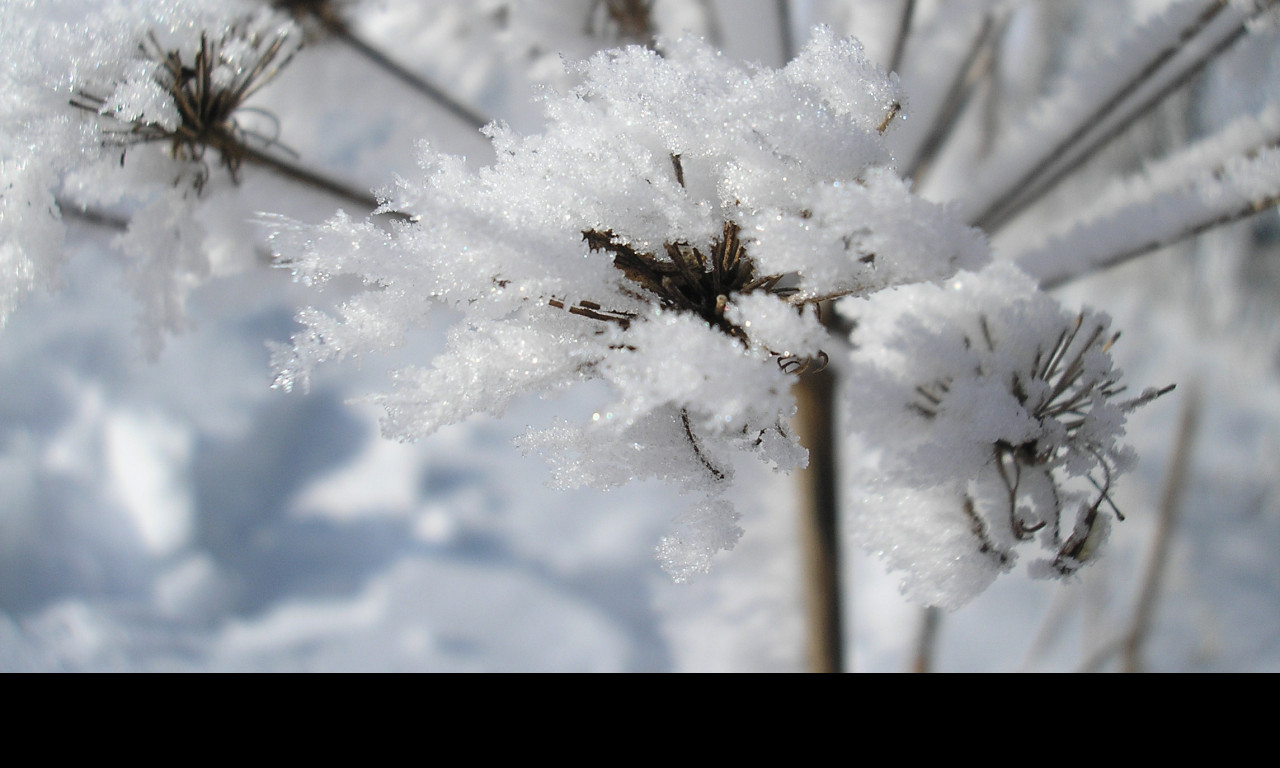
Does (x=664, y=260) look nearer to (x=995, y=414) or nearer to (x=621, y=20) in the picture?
(x=995, y=414)

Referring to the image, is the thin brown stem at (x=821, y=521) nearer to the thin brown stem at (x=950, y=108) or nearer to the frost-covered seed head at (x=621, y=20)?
the thin brown stem at (x=950, y=108)

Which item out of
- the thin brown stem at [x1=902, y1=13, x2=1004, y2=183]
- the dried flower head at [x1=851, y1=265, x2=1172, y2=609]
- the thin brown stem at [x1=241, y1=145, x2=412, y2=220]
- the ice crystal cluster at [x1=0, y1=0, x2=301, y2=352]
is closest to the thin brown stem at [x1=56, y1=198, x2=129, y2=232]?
the ice crystal cluster at [x1=0, y1=0, x2=301, y2=352]

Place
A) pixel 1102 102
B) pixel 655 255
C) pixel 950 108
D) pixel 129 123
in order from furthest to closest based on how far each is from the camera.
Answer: pixel 950 108 < pixel 1102 102 < pixel 129 123 < pixel 655 255

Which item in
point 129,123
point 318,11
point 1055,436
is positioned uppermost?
point 318,11

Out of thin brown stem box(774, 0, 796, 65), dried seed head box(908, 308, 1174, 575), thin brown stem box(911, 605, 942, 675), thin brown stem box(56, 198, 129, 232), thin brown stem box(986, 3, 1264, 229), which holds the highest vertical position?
thin brown stem box(774, 0, 796, 65)

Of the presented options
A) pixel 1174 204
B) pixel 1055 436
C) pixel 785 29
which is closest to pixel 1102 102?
pixel 1174 204

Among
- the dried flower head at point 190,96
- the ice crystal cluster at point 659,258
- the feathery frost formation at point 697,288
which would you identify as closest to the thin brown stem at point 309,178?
the dried flower head at point 190,96

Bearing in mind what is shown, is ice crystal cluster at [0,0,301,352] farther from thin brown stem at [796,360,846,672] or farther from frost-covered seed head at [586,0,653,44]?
thin brown stem at [796,360,846,672]
